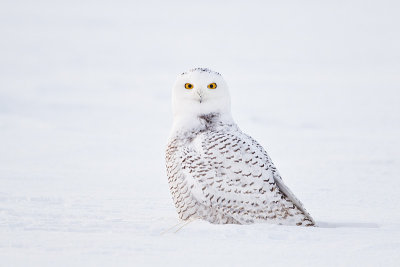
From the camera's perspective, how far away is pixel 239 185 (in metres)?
3.52

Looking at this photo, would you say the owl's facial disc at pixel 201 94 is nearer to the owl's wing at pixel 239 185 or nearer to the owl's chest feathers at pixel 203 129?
the owl's chest feathers at pixel 203 129

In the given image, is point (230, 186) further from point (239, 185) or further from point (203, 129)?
point (203, 129)

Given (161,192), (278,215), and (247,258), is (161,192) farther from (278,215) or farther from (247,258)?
(247,258)

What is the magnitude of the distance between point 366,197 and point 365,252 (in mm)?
2322

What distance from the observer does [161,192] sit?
512 centimetres

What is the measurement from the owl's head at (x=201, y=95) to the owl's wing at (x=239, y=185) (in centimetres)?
32

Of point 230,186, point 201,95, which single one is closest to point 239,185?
point 230,186

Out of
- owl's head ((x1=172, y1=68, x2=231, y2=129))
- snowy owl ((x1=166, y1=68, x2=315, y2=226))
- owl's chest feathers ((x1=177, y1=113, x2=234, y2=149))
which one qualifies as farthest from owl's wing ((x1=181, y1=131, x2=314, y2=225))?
owl's head ((x1=172, y1=68, x2=231, y2=129))

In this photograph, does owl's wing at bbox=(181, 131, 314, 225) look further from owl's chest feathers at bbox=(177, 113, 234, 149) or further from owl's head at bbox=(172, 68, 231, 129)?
owl's head at bbox=(172, 68, 231, 129)

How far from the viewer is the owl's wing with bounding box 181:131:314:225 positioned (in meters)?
3.51

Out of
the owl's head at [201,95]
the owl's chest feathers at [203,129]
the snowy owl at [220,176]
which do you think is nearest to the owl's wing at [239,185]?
the snowy owl at [220,176]

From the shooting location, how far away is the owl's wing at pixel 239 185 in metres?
3.51

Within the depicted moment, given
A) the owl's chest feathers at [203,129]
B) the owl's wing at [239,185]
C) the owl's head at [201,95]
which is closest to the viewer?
the owl's wing at [239,185]

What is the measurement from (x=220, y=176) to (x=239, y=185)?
0.11m
